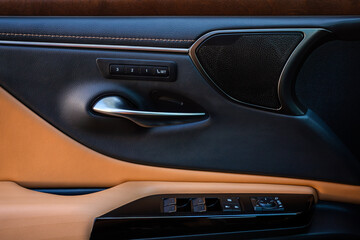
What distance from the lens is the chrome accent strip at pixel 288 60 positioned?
3.22 feet

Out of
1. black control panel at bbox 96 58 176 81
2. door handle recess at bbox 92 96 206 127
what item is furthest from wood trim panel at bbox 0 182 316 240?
black control panel at bbox 96 58 176 81

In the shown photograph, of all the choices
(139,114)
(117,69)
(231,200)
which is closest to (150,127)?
(139,114)

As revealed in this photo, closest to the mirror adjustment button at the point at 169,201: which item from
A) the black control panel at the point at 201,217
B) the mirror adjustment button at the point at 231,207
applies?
the black control panel at the point at 201,217

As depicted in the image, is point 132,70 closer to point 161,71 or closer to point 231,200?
point 161,71

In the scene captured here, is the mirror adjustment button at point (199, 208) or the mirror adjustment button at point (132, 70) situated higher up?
the mirror adjustment button at point (132, 70)

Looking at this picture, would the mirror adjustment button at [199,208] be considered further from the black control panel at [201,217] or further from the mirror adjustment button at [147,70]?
the mirror adjustment button at [147,70]

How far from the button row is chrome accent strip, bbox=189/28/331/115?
0.08m

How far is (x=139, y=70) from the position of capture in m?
1.03

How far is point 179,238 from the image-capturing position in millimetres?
972

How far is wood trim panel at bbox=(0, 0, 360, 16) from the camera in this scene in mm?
967

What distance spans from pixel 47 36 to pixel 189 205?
1.70 feet

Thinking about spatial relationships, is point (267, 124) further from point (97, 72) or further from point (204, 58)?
point (97, 72)

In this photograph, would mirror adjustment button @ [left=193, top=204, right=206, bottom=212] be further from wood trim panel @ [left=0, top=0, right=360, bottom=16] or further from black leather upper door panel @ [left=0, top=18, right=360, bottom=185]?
wood trim panel @ [left=0, top=0, right=360, bottom=16]

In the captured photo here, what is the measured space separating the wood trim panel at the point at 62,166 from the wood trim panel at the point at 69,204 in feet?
0.06
